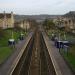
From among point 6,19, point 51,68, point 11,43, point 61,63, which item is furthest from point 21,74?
point 6,19

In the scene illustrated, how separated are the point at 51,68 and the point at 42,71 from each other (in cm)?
165

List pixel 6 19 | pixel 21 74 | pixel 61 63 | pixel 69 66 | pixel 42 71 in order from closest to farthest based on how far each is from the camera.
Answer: pixel 21 74, pixel 42 71, pixel 69 66, pixel 61 63, pixel 6 19

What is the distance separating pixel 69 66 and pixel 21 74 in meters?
5.25

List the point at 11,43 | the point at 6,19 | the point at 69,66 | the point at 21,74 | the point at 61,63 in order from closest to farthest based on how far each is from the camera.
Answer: the point at 21,74 < the point at 69,66 < the point at 61,63 < the point at 11,43 < the point at 6,19

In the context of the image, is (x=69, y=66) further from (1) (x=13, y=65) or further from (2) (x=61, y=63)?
(1) (x=13, y=65)

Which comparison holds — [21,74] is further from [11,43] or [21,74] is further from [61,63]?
[11,43]

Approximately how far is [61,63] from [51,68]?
9.91ft

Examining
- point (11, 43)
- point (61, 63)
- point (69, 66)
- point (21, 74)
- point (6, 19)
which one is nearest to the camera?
point (21, 74)

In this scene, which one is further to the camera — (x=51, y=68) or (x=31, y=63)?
(x=31, y=63)

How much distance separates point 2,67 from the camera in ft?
89.9

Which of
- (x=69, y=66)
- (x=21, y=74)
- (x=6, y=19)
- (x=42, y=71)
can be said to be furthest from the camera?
(x=6, y=19)

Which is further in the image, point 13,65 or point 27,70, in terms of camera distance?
point 13,65

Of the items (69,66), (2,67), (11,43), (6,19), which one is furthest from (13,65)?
(6,19)

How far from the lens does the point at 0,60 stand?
104 ft
